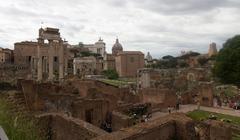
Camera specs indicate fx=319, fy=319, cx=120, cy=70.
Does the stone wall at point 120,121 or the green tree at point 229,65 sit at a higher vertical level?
the green tree at point 229,65

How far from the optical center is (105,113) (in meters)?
19.2

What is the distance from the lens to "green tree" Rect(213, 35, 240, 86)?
160ft

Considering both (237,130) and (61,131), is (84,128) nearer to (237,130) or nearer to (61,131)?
(61,131)

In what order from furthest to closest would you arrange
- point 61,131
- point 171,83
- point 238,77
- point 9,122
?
1. point 171,83
2. point 238,77
3. point 61,131
4. point 9,122

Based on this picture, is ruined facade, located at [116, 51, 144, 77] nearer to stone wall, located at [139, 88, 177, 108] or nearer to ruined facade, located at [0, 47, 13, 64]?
ruined facade, located at [0, 47, 13, 64]

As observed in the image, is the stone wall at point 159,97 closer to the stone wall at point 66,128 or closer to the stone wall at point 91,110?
the stone wall at point 91,110

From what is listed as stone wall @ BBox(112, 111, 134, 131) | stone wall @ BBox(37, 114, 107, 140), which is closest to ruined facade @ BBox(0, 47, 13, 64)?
stone wall @ BBox(112, 111, 134, 131)

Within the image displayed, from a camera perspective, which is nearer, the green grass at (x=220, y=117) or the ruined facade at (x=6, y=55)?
the green grass at (x=220, y=117)

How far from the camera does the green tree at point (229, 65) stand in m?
48.7

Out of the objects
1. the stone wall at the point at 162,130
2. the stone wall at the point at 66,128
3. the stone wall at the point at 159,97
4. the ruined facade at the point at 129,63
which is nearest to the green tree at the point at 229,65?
the stone wall at the point at 159,97

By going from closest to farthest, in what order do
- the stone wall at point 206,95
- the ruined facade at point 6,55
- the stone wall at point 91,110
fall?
the stone wall at point 91,110 → the stone wall at point 206,95 → the ruined facade at point 6,55

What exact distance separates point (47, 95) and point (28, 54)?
57914mm

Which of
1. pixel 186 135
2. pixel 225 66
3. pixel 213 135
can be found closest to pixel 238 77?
pixel 225 66

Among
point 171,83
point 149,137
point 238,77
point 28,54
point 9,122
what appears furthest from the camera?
point 28,54
